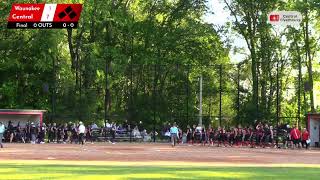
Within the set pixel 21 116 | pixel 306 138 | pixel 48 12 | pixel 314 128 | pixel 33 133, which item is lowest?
pixel 306 138

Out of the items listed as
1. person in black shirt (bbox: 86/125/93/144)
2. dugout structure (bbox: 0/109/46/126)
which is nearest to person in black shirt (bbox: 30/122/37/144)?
dugout structure (bbox: 0/109/46/126)

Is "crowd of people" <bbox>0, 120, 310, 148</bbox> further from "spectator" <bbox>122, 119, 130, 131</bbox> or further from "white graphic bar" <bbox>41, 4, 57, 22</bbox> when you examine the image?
"white graphic bar" <bbox>41, 4, 57, 22</bbox>

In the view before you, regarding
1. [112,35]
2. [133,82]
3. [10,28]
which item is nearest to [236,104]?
[133,82]

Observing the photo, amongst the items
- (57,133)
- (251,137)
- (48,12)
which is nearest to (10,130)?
(57,133)

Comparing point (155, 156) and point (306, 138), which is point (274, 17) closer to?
point (306, 138)

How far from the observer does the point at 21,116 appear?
45.7 m

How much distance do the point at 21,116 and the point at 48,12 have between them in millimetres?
10377

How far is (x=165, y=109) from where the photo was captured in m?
55.0

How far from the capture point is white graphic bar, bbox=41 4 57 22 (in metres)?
51.0

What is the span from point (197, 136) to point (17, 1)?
20.1 meters

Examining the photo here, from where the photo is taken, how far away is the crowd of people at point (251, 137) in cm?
4116

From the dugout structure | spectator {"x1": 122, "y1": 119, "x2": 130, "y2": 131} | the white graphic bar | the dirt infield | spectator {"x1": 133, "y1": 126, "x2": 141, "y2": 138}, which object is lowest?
the dirt infield

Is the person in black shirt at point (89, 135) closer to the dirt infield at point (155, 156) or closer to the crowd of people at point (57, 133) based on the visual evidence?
the crowd of people at point (57, 133)
